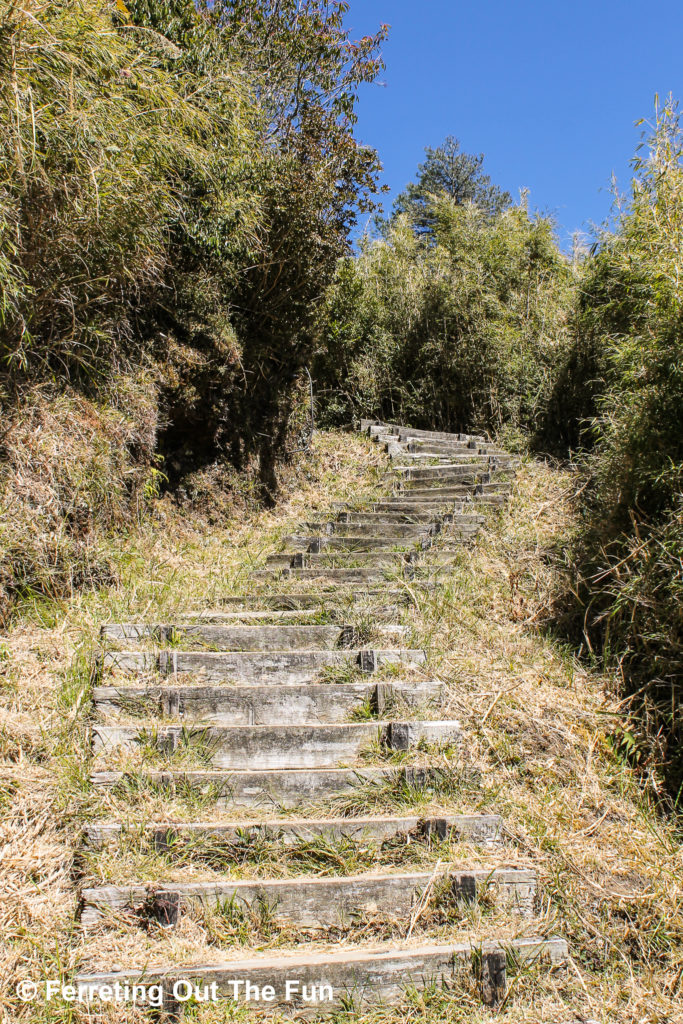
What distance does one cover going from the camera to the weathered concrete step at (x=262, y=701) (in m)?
3.57

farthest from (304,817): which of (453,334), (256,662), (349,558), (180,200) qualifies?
(453,334)

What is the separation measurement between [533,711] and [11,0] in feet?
16.6

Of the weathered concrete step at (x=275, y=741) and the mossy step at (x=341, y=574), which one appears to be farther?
the mossy step at (x=341, y=574)

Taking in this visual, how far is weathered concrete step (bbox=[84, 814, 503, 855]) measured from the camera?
9.52ft

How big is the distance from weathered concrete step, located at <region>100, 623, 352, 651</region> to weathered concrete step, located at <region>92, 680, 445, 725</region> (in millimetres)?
484

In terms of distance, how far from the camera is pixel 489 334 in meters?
12.0

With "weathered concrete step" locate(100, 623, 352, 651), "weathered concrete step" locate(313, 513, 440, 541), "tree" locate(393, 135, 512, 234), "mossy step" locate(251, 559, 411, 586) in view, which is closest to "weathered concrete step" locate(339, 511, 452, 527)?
"weathered concrete step" locate(313, 513, 440, 541)

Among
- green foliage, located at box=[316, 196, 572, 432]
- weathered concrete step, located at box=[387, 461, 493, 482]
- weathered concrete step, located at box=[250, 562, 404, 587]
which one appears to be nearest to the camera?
weathered concrete step, located at box=[250, 562, 404, 587]

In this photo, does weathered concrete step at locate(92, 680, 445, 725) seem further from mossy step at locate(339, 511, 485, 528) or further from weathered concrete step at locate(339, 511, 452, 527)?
weathered concrete step at locate(339, 511, 452, 527)

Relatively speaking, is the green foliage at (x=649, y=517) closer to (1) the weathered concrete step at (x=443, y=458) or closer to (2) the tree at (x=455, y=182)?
(1) the weathered concrete step at (x=443, y=458)

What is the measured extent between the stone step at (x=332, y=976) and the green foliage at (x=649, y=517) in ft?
6.57

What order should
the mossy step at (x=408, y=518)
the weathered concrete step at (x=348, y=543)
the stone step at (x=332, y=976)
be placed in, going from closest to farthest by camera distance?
the stone step at (x=332, y=976) < the weathered concrete step at (x=348, y=543) < the mossy step at (x=408, y=518)

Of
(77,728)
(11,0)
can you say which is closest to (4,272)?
(11,0)

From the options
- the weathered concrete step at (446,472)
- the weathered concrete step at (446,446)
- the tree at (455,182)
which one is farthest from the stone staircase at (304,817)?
the tree at (455,182)
